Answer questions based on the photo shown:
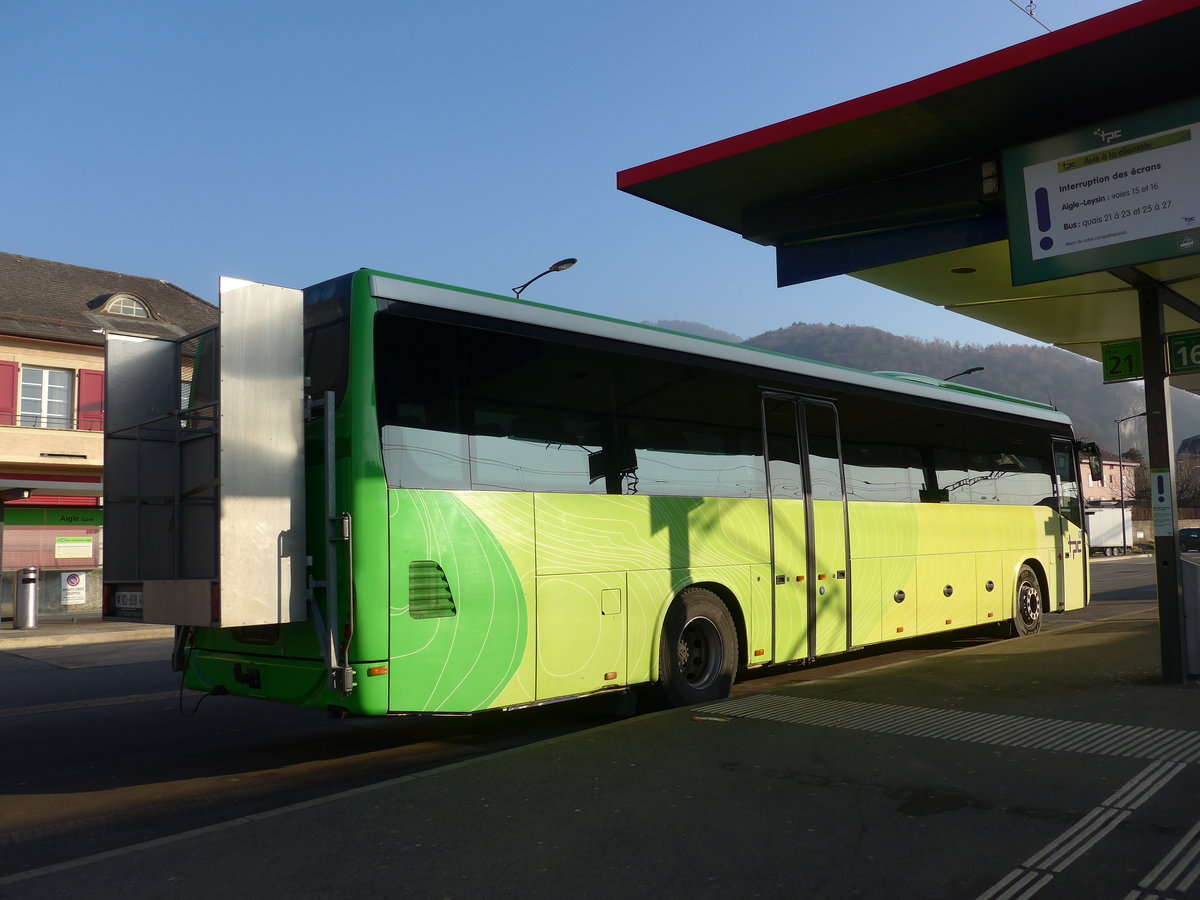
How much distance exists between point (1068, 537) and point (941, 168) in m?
8.97

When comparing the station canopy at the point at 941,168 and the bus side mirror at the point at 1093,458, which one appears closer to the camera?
the station canopy at the point at 941,168

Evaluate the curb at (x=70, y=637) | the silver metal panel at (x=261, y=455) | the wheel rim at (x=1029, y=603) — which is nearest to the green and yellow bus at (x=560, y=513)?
the silver metal panel at (x=261, y=455)

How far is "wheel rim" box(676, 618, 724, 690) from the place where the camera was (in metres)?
9.30

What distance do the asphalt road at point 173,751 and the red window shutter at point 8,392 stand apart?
62.7ft

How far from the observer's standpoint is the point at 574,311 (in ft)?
27.5

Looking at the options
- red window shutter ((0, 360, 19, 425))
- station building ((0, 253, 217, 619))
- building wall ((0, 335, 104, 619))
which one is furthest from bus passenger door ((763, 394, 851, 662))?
red window shutter ((0, 360, 19, 425))

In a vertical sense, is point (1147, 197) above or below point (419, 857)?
above

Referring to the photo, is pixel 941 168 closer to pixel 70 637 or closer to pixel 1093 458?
pixel 1093 458

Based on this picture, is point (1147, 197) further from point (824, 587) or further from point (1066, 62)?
point (824, 587)

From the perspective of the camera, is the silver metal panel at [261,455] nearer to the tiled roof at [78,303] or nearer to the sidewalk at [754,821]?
the sidewalk at [754,821]

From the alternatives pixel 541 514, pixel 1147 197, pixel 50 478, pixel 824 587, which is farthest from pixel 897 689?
→ pixel 50 478

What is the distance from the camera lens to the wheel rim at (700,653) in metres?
9.30

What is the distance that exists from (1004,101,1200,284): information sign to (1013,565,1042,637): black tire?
24.6 ft

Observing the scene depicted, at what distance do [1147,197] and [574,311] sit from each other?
466 centimetres
